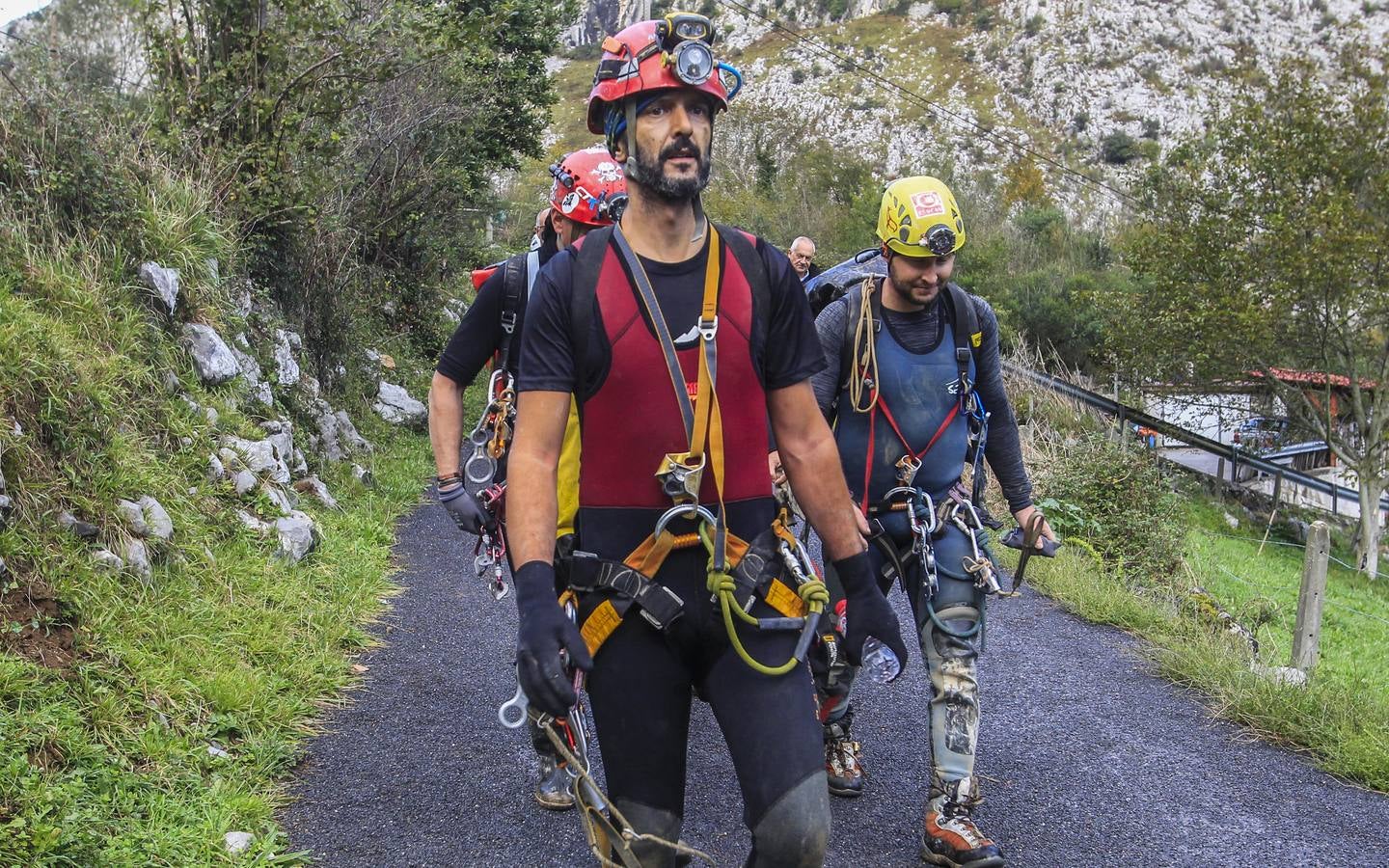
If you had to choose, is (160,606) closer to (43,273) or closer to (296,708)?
(296,708)

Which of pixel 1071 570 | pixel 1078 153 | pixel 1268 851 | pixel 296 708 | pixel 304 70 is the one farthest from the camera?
pixel 1078 153

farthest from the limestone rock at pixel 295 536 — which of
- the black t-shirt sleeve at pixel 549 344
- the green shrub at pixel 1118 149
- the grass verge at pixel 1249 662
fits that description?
the green shrub at pixel 1118 149

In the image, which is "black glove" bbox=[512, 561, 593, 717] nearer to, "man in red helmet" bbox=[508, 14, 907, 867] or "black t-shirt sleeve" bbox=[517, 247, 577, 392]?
"man in red helmet" bbox=[508, 14, 907, 867]

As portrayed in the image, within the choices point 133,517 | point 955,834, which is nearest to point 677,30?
point 955,834

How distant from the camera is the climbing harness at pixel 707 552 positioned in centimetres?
256

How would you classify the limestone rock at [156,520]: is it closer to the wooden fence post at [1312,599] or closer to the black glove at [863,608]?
the black glove at [863,608]

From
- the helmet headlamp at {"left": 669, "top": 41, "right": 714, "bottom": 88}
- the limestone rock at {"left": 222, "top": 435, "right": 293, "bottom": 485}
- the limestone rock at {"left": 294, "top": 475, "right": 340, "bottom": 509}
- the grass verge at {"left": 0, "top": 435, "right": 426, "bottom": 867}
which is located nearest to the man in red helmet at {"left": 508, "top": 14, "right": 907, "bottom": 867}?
the helmet headlamp at {"left": 669, "top": 41, "right": 714, "bottom": 88}

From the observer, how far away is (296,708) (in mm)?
5043

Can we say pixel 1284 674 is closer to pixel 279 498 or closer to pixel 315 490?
pixel 279 498

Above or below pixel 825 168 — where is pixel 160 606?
below

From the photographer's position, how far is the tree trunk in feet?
79.4

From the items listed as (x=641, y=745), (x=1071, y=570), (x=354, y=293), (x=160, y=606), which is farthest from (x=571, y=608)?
(x=354, y=293)

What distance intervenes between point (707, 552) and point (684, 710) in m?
0.38

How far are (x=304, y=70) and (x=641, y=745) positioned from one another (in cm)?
874
